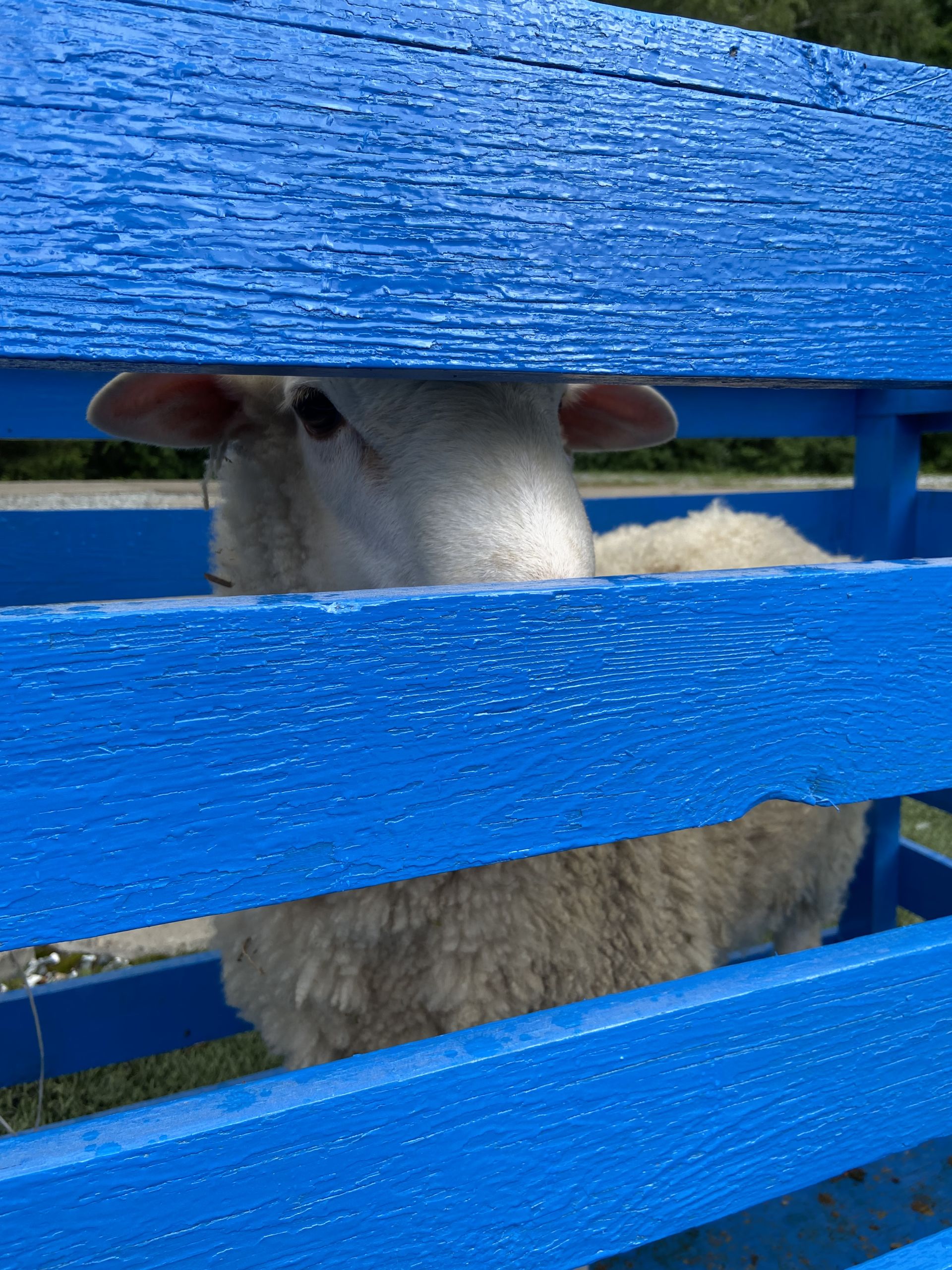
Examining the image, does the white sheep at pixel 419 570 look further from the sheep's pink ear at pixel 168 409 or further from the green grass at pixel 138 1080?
the green grass at pixel 138 1080

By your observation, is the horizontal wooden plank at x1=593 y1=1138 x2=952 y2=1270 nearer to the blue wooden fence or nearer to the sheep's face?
the blue wooden fence

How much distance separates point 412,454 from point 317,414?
0.99 ft

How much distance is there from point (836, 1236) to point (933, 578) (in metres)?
1.54

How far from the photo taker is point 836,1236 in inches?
64.7

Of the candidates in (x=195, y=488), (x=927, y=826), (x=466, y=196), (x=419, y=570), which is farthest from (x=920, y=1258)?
(x=195, y=488)

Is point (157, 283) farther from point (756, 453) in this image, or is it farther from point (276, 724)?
point (756, 453)

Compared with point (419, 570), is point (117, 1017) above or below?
below

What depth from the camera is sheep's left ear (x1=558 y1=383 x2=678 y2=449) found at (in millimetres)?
1756

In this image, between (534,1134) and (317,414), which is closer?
(534,1134)

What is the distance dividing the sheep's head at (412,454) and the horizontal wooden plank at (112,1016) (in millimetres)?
1314

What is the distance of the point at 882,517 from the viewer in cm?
255

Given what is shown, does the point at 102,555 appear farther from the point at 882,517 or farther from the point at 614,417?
the point at 882,517

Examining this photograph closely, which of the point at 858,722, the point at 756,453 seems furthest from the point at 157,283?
the point at 756,453

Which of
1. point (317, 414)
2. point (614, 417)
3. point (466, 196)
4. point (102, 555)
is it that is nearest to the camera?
point (466, 196)
